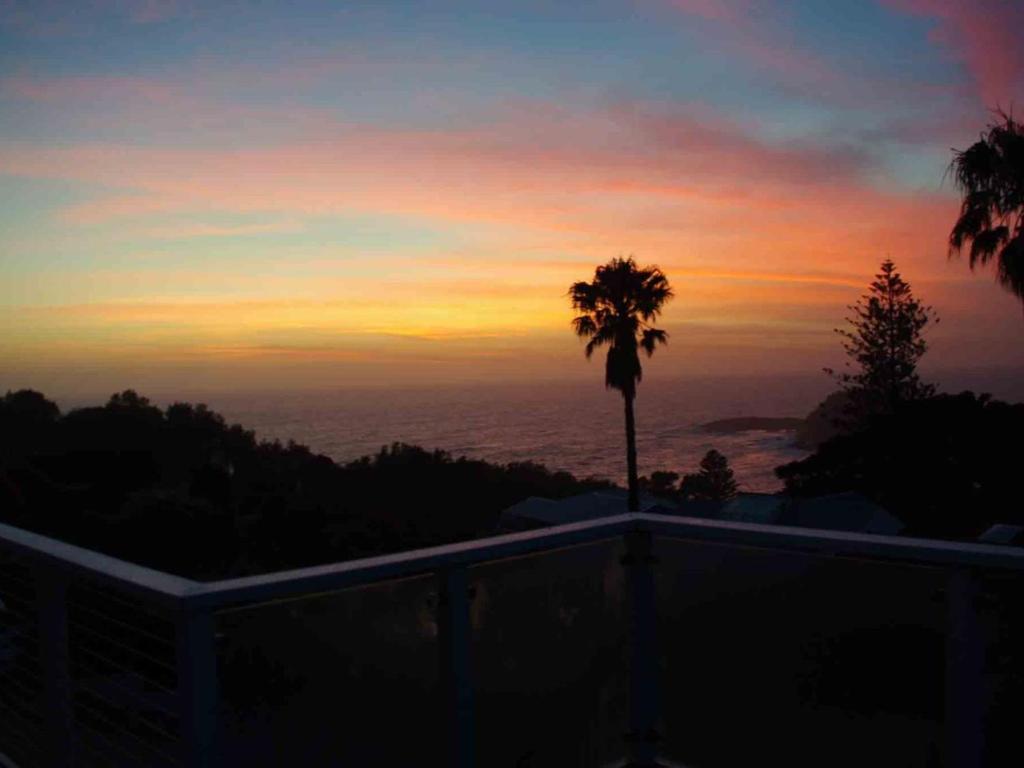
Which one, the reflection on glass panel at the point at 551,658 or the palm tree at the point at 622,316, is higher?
the palm tree at the point at 622,316

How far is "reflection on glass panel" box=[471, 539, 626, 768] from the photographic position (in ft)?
6.50

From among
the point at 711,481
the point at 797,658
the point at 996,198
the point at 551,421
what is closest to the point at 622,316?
the point at 996,198

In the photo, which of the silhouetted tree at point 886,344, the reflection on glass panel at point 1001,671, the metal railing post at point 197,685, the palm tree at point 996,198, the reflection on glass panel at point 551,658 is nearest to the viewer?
the metal railing post at point 197,685

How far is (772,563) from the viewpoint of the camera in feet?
6.82

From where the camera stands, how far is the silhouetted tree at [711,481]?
4656cm

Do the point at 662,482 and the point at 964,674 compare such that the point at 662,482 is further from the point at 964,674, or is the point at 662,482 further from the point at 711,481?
the point at 964,674

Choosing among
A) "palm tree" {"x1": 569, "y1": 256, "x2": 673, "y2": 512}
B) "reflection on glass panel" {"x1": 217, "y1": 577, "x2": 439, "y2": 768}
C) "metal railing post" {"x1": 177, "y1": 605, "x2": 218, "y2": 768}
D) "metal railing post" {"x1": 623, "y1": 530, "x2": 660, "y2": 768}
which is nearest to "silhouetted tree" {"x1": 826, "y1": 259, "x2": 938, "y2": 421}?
"palm tree" {"x1": 569, "y1": 256, "x2": 673, "y2": 512}


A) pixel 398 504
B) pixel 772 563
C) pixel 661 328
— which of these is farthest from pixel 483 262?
pixel 772 563

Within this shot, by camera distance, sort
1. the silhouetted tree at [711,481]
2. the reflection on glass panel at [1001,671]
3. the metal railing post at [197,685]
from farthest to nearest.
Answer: the silhouetted tree at [711,481]
the reflection on glass panel at [1001,671]
the metal railing post at [197,685]

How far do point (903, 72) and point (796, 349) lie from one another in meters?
21.4

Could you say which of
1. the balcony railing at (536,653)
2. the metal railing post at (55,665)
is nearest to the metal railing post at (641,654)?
the balcony railing at (536,653)

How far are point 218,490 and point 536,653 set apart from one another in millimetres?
23640

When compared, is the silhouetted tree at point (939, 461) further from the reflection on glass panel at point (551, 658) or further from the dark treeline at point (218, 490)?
the reflection on glass panel at point (551, 658)

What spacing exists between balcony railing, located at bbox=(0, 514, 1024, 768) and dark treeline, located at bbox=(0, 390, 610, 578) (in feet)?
9.47
